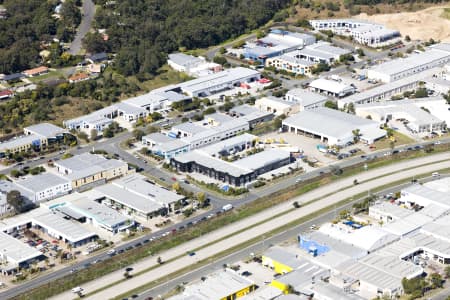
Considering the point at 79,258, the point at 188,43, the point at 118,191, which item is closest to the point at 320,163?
the point at 118,191

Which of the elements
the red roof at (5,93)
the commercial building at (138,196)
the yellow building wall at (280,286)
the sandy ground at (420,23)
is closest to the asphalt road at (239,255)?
the yellow building wall at (280,286)

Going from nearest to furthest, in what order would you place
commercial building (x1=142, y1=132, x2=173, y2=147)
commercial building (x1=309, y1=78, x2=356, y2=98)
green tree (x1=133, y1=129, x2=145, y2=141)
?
commercial building (x1=142, y1=132, x2=173, y2=147) < green tree (x1=133, y1=129, x2=145, y2=141) < commercial building (x1=309, y1=78, x2=356, y2=98)

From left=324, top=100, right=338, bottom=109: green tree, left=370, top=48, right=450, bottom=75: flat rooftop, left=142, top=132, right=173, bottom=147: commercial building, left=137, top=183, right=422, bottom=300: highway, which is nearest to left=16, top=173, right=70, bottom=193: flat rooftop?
left=142, top=132, right=173, bottom=147: commercial building

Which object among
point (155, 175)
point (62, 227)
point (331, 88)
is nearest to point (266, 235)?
point (155, 175)

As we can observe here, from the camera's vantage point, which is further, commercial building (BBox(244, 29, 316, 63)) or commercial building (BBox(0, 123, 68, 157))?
commercial building (BBox(244, 29, 316, 63))

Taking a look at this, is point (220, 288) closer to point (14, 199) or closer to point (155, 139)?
point (14, 199)

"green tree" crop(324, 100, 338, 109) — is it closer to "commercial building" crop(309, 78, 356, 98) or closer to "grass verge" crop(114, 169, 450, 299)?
"commercial building" crop(309, 78, 356, 98)

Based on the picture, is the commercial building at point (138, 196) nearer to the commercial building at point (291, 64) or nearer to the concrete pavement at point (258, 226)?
the concrete pavement at point (258, 226)

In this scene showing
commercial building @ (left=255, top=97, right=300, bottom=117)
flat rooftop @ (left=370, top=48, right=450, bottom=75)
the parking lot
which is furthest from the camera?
flat rooftop @ (left=370, top=48, right=450, bottom=75)
